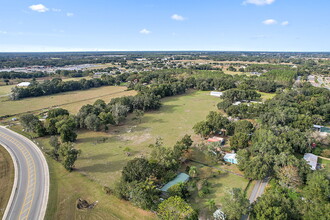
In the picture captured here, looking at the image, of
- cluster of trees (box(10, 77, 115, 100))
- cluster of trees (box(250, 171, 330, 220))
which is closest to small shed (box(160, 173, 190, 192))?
cluster of trees (box(250, 171, 330, 220))

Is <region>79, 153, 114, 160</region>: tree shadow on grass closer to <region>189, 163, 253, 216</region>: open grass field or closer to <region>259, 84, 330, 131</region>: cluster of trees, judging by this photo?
<region>189, 163, 253, 216</region>: open grass field

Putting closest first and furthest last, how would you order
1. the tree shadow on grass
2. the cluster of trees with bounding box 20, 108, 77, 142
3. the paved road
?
the paved road → the tree shadow on grass → the cluster of trees with bounding box 20, 108, 77, 142

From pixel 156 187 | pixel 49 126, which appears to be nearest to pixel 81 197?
pixel 156 187

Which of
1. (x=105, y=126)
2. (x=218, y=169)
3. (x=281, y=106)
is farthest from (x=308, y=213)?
(x=105, y=126)

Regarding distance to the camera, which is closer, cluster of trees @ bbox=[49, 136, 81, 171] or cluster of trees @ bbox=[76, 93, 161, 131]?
cluster of trees @ bbox=[49, 136, 81, 171]

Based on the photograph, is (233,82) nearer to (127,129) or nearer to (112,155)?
(127,129)

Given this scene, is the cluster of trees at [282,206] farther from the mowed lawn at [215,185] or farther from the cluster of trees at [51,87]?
the cluster of trees at [51,87]
